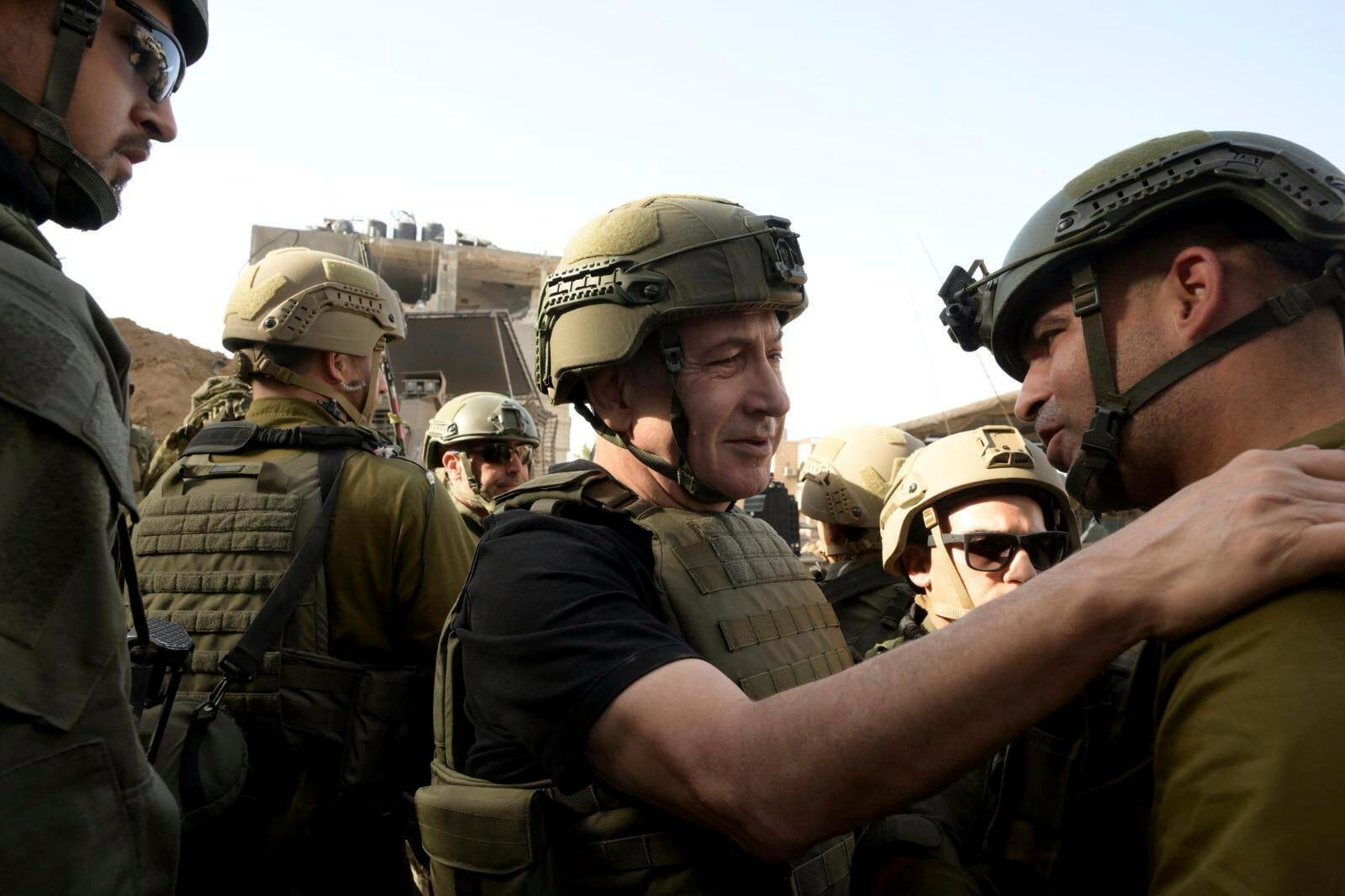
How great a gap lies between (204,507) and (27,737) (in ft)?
7.68

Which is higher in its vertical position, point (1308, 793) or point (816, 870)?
point (1308, 793)

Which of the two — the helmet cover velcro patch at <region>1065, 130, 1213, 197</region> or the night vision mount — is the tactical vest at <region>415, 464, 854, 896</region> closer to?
the night vision mount

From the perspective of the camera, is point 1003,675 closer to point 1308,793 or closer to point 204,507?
point 1308,793

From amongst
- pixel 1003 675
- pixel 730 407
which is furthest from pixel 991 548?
pixel 1003 675

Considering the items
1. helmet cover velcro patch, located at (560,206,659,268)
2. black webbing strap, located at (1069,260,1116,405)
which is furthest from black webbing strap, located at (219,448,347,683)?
black webbing strap, located at (1069,260,1116,405)

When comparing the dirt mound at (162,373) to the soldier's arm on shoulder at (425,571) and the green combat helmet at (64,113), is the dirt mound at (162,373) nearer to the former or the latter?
the soldier's arm on shoulder at (425,571)

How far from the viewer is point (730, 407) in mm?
2461

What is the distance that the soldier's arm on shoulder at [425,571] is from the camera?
11.9 ft

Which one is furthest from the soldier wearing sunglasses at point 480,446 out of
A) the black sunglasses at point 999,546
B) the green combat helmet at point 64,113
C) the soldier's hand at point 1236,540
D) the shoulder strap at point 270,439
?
the soldier's hand at point 1236,540

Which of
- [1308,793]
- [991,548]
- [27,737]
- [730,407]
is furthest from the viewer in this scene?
[991,548]

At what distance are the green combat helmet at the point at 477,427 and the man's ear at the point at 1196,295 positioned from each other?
237 inches

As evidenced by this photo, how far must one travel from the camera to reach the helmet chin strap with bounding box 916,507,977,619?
150 inches

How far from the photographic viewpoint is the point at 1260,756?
1242mm

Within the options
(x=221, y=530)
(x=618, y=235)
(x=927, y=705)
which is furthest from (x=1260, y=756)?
(x=221, y=530)
